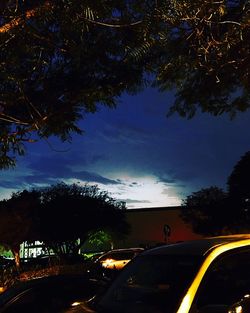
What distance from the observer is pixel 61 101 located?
39.2 ft

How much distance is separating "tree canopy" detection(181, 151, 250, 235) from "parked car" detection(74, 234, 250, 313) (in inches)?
1639

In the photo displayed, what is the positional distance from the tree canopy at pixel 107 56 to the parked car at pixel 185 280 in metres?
3.81

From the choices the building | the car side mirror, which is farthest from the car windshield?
the building

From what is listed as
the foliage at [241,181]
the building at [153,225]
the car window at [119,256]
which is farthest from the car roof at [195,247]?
the building at [153,225]

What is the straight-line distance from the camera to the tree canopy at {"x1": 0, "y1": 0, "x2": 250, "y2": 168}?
8.77m

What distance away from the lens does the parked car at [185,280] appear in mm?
4680

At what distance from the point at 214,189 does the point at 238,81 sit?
39731mm

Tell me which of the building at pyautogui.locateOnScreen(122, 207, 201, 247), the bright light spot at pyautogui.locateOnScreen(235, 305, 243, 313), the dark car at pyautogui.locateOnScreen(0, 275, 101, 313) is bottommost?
the bright light spot at pyautogui.locateOnScreen(235, 305, 243, 313)

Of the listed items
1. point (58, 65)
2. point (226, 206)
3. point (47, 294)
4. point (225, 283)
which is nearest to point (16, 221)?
point (58, 65)

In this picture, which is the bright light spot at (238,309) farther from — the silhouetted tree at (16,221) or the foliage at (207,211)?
the foliage at (207,211)

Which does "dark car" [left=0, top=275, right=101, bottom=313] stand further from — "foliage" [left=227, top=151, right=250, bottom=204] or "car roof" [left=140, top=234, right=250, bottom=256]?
"foliage" [left=227, top=151, right=250, bottom=204]

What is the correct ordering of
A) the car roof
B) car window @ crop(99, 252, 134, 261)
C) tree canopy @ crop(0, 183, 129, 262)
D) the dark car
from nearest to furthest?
the car roof
the dark car
car window @ crop(99, 252, 134, 261)
tree canopy @ crop(0, 183, 129, 262)

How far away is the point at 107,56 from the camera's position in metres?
11.7

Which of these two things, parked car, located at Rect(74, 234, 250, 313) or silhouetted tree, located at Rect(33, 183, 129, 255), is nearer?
parked car, located at Rect(74, 234, 250, 313)
